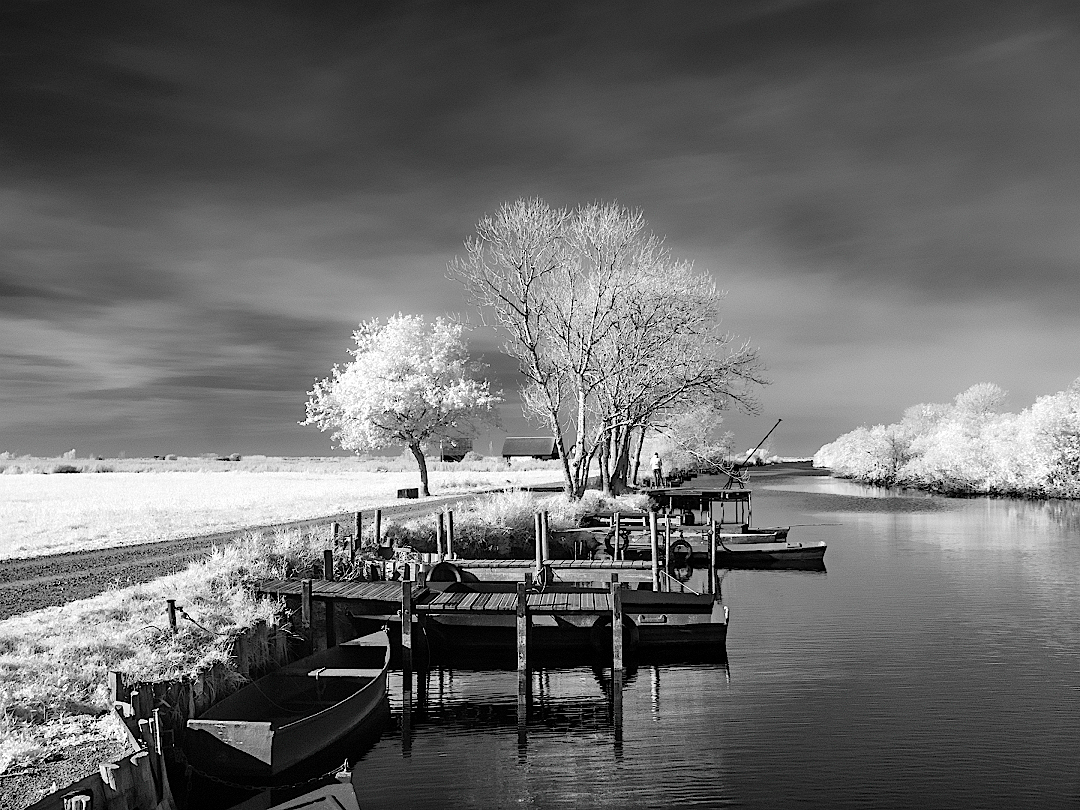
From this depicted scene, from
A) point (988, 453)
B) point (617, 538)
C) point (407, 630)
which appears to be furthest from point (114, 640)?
point (988, 453)

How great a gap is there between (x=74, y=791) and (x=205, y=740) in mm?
3115

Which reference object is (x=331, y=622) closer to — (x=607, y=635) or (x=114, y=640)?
(x=114, y=640)

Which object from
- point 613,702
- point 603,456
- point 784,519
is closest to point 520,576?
point 613,702

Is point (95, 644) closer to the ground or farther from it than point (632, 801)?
farther from it

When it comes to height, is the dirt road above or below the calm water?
above

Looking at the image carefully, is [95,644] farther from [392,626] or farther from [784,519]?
[784,519]

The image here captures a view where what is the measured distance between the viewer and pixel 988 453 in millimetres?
78125

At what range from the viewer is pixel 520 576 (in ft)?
82.3

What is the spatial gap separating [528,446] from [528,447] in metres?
0.29

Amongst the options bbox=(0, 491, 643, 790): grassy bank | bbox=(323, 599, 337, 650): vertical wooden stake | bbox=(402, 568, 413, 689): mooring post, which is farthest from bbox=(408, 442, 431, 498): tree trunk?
bbox=(402, 568, 413, 689): mooring post

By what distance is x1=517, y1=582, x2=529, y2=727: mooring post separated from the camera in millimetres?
16156

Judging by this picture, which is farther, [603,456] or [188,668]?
[603,456]

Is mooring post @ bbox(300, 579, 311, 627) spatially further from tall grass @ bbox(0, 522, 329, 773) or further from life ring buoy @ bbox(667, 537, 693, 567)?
life ring buoy @ bbox(667, 537, 693, 567)

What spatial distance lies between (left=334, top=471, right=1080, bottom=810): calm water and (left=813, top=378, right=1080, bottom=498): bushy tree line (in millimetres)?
46875
